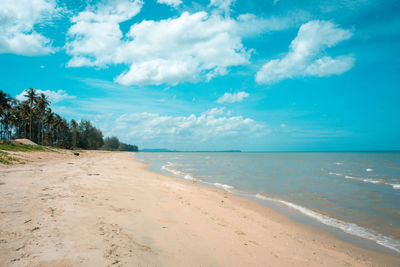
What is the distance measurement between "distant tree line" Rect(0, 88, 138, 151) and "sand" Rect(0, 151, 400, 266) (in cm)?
6062

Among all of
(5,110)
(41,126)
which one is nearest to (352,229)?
(5,110)

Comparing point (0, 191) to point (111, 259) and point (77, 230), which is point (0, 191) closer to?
point (77, 230)

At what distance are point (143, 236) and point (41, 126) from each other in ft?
345

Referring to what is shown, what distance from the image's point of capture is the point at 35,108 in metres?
67.2

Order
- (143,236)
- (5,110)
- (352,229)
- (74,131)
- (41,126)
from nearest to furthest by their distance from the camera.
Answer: (143,236) < (352,229) < (5,110) < (41,126) < (74,131)

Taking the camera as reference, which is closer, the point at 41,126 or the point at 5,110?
the point at 5,110

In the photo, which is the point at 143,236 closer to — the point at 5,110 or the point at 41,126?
the point at 5,110

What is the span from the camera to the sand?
13.1 feet

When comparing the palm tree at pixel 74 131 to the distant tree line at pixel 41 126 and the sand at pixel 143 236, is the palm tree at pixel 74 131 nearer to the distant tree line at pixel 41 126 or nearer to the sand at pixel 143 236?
the distant tree line at pixel 41 126

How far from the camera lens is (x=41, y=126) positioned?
8731 centimetres

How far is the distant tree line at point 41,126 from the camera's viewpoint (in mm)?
64188

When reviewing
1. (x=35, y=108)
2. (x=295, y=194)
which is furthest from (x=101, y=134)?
(x=295, y=194)

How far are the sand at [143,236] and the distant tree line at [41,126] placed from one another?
60.6m

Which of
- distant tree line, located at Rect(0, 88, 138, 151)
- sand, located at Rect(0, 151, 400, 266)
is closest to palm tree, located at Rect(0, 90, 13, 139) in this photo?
distant tree line, located at Rect(0, 88, 138, 151)
